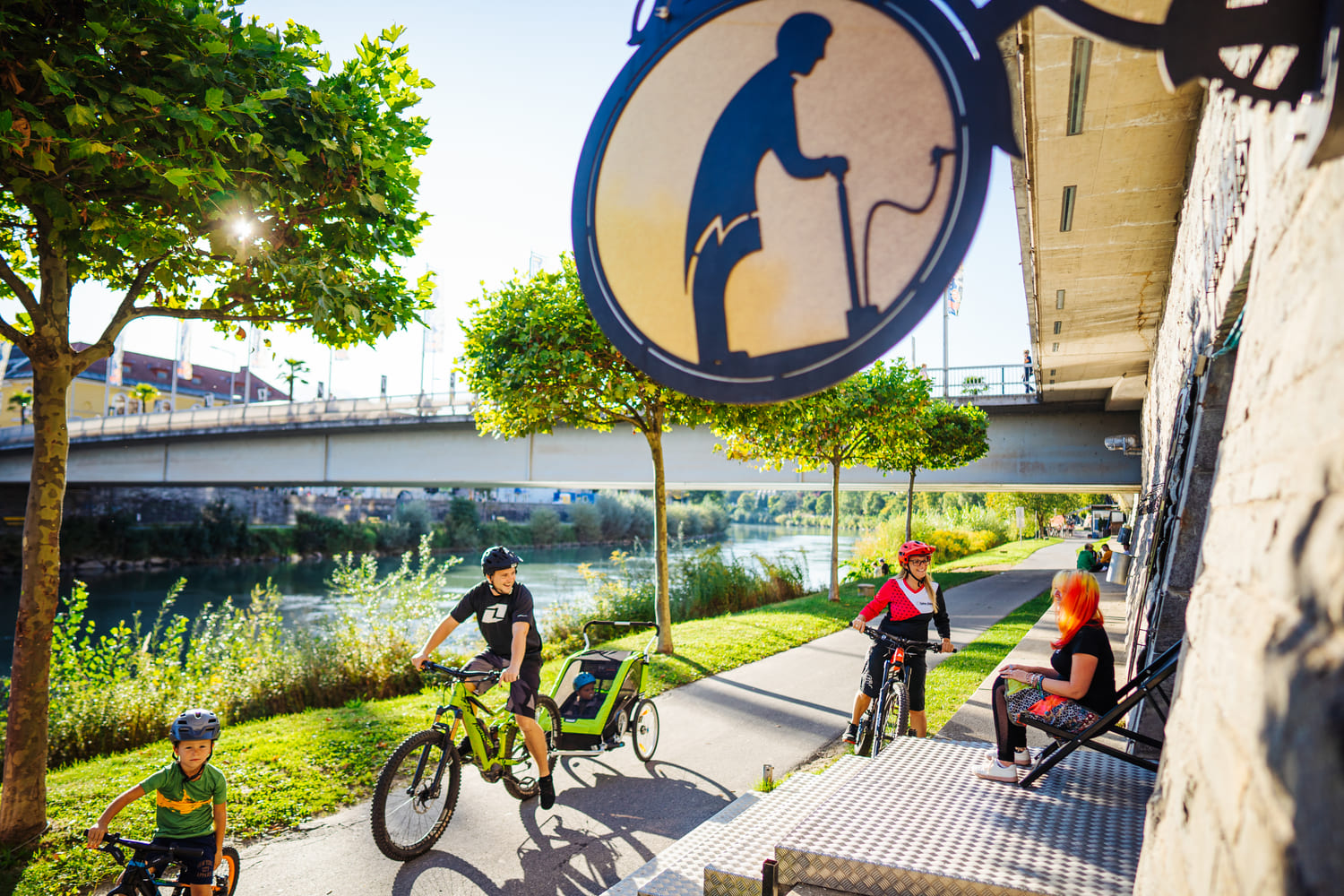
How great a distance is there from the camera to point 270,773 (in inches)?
216

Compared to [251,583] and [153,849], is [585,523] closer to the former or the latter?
[251,583]

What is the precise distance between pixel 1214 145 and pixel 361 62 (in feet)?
17.6

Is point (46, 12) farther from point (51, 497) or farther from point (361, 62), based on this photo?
point (51, 497)

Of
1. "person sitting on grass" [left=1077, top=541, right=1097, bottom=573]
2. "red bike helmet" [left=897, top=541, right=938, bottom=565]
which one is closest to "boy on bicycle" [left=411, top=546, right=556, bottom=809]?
"red bike helmet" [left=897, top=541, right=938, bottom=565]

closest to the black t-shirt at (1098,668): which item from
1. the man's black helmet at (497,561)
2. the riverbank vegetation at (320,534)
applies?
the man's black helmet at (497,561)

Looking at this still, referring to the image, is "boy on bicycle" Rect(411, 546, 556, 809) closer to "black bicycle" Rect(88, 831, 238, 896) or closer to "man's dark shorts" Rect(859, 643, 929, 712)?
"black bicycle" Rect(88, 831, 238, 896)

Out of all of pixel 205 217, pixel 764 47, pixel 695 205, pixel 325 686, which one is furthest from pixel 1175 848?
pixel 325 686

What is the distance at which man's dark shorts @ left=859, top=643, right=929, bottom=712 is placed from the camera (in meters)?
5.39

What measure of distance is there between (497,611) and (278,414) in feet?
77.4

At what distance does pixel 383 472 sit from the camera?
81.4 ft

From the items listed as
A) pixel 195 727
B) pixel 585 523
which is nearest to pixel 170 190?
pixel 195 727

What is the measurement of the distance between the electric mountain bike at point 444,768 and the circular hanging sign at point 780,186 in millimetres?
3288

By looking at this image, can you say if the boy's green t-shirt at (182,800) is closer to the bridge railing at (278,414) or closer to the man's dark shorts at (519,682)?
the man's dark shorts at (519,682)

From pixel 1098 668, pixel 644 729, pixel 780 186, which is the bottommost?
pixel 644 729
